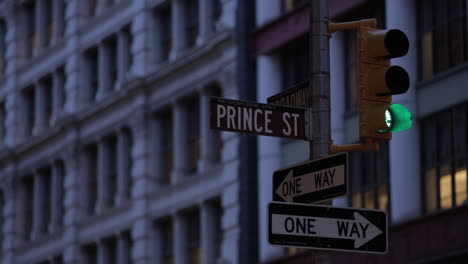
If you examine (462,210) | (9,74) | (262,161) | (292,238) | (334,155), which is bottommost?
(292,238)

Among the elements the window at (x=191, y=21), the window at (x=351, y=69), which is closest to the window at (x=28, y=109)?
the window at (x=191, y=21)

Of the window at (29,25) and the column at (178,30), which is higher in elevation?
the window at (29,25)

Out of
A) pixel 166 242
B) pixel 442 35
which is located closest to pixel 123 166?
pixel 166 242

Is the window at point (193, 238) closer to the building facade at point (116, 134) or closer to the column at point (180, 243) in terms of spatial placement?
the building facade at point (116, 134)

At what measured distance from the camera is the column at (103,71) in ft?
138

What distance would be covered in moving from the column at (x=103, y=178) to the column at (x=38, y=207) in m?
5.08

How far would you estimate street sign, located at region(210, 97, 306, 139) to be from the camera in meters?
12.6

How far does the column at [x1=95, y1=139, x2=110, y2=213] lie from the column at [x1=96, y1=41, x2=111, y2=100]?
71.7 inches

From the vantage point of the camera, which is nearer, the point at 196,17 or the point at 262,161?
the point at 262,161

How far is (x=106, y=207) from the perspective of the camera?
40.9 metres

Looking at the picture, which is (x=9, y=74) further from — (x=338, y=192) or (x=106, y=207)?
(x=338, y=192)

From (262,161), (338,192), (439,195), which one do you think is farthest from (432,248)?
(338,192)

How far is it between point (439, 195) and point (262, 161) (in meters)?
7.29

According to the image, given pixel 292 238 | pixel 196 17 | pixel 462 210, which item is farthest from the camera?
pixel 196 17
